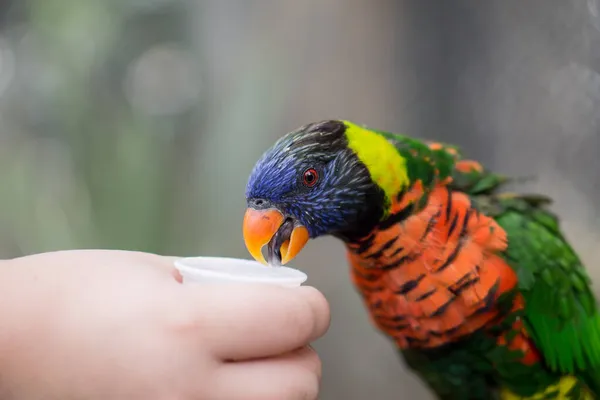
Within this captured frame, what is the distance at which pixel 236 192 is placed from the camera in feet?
4.93

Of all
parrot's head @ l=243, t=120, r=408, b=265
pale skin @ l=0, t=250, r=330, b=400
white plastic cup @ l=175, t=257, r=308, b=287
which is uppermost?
parrot's head @ l=243, t=120, r=408, b=265

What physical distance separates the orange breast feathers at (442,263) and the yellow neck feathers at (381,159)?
0.03 m

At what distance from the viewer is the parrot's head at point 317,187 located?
81 cm

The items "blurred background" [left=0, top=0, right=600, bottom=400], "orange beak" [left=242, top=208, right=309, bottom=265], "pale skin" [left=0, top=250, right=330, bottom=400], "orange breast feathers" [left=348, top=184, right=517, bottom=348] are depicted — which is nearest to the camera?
"pale skin" [left=0, top=250, right=330, bottom=400]

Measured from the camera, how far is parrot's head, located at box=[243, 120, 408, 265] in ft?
2.67

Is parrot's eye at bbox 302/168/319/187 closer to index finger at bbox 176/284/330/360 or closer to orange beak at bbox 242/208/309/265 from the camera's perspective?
orange beak at bbox 242/208/309/265

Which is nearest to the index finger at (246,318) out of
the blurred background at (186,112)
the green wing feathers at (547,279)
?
the green wing feathers at (547,279)

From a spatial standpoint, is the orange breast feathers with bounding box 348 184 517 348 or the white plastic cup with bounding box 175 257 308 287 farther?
the orange breast feathers with bounding box 348 184 517 348

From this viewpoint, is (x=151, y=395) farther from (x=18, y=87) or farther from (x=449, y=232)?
(x=18, y=87)

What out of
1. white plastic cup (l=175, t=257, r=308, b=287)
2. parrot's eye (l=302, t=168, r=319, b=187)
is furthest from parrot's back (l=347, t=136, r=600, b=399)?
white plastic cup (l=175, t=257, r=308, b=287)

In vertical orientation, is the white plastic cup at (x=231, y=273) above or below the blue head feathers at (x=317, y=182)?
below

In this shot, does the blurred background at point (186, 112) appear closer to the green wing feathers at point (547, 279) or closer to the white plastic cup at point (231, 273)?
the green wing feathers at point (547, 279)

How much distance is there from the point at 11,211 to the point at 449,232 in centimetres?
132

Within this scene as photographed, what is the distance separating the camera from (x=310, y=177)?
2.77 ft
